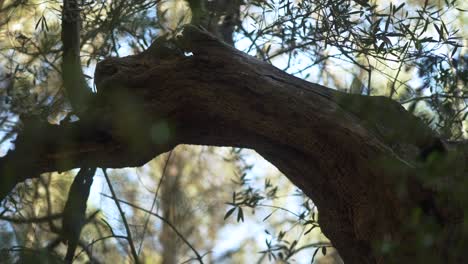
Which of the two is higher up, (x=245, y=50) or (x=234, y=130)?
(x=245, y=50)

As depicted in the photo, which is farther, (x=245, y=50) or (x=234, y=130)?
(x=245, y=50)

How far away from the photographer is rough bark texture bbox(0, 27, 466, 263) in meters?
A: 1.95

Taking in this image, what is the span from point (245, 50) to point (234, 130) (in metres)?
1.05

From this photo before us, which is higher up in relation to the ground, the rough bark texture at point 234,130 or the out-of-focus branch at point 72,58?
the out-of-focus branch at point 72,58

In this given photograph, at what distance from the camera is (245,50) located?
313 cm

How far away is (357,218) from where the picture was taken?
1980 millimetres

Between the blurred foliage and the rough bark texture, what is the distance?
0.27m

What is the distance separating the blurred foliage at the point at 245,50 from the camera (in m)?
2.43

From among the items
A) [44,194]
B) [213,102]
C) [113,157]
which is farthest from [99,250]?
[213,102]

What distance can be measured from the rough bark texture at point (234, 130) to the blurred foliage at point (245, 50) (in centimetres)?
Result: 27

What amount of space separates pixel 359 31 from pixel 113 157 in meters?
1.05

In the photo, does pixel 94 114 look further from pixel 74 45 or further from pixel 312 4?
pixel 312 4

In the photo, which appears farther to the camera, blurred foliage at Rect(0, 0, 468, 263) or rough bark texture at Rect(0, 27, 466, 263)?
blurred foliage at Rect(0, 0, 468, 263)

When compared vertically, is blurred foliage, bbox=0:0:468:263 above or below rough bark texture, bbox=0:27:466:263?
above
